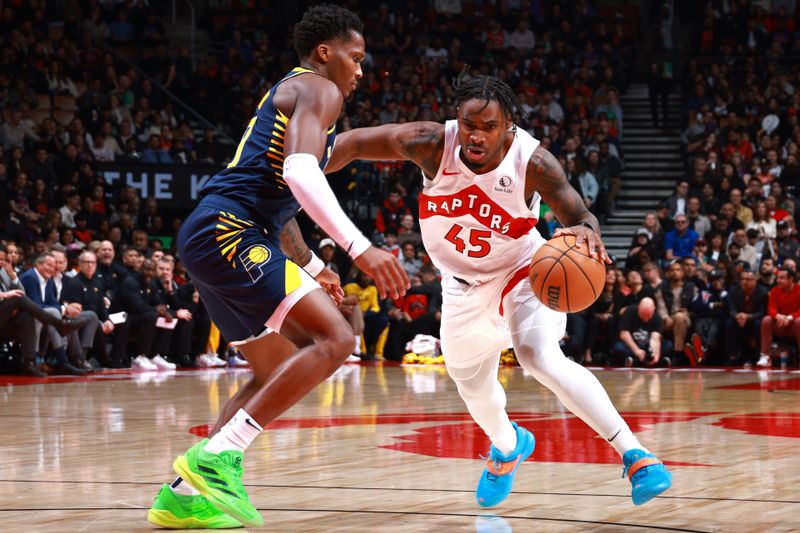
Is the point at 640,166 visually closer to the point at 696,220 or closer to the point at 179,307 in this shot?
the point at 696,220

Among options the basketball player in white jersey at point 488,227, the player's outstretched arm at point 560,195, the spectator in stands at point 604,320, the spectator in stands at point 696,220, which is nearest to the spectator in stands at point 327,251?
the spectator in stands at point 604,320

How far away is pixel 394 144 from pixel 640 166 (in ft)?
51.5

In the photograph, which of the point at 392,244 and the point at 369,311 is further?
the point at 392,244

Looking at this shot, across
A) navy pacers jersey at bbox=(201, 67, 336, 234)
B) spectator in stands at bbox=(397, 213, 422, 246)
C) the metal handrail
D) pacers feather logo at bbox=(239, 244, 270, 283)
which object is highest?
the metal handrail

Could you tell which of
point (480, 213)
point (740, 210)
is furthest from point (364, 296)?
point (480, 213)

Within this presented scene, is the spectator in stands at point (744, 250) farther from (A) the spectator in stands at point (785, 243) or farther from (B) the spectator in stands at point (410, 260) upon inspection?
(B) the spectator in stands at point (410, 260)

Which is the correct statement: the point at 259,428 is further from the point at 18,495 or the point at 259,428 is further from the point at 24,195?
the point at 24,195

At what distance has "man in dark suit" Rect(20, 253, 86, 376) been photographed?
38.2 feet

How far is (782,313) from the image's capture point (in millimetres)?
13570

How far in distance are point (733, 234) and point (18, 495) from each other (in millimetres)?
12173

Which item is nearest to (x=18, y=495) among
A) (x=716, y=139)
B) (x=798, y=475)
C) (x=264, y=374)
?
(x=264, y=374)

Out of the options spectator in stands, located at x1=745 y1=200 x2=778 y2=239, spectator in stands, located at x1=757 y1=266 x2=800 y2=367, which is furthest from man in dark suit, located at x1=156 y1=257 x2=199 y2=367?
spectator in stands, located at x1=745 y1=200 x2=778 y2=239

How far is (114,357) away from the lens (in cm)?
1290

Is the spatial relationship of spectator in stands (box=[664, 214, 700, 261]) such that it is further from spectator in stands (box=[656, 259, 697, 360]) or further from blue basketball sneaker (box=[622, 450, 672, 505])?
blue basketball sneaker (box=[622, 450, 672, 505])
